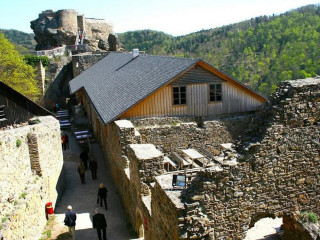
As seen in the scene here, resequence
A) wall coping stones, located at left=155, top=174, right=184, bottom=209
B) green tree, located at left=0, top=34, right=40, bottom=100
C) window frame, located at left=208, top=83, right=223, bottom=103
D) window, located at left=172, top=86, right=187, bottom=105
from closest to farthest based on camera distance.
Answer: wall coping stones, located at left=155, top=174, right=184, bottom=209, window, located at left=172, top=86, right=187, bottom=105, window frame, located at left=208, top=83, right=223, bottom=103, green tree, located at left=0, top=34, right=40, bottom=100

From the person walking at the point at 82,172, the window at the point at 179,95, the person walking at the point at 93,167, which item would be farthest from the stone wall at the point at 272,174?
the person walking at the point at 93,167

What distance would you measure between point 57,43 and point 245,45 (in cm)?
5860

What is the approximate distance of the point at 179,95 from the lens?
15727 mm

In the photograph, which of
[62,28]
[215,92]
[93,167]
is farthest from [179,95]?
[62,28]

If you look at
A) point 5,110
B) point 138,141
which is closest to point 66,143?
point 5,110

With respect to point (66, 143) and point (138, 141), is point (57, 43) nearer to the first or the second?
point (66, 143)

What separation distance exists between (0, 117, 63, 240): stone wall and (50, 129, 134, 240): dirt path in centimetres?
68

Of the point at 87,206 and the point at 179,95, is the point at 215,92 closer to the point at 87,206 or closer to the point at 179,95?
the point at 179,95

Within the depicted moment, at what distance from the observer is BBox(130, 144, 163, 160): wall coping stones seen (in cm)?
997

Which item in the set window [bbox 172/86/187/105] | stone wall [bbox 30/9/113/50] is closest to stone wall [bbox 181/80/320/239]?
window [bbox 172/86/187/105]

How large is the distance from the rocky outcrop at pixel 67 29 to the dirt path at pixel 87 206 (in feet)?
94.0

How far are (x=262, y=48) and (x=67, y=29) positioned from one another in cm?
5460

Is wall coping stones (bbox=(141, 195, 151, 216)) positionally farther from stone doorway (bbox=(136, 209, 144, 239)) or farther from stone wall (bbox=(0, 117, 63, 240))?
stone wall (bbox=(0, 117, 63, 240))

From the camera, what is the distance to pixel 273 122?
7684 mm
